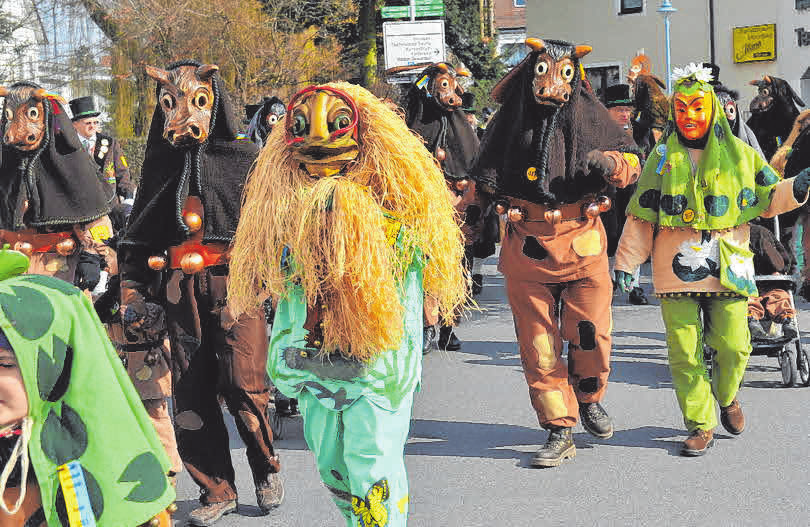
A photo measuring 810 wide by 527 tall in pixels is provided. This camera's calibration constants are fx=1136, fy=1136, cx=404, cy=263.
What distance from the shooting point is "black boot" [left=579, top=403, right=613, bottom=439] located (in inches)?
257

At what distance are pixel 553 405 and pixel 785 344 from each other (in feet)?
8.31

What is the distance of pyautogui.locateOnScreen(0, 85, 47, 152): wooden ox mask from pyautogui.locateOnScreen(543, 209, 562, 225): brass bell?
9.44ft

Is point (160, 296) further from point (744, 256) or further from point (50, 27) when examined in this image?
point (50, 27)

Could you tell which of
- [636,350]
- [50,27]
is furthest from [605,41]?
[636,350]

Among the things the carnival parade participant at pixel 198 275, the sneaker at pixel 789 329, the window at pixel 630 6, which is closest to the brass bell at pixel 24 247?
the carnival parade participant at pixel 198 275

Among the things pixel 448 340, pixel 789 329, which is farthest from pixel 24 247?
pixel 789 329

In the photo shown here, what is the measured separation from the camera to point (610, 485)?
5.88 meters

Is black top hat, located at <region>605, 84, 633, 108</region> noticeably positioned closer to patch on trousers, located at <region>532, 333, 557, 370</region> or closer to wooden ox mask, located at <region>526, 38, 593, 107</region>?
wooden ox mask, located at <region>526, 38, 593, 107</region>

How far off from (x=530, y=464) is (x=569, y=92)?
2.06 metres

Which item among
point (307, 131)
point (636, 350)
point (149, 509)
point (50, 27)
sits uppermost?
point (50, 27)

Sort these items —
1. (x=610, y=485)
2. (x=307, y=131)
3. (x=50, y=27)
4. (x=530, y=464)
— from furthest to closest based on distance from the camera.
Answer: (x=50, y=27)
(x=530, y=464)
(x=610, y=485)
(x=307, y=131)

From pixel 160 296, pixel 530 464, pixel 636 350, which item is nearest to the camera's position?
pixel 160 296

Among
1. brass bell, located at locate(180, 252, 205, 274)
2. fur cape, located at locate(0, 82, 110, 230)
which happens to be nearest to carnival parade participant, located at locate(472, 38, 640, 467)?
brass bell, located at locate(180, 252, 205, 274)

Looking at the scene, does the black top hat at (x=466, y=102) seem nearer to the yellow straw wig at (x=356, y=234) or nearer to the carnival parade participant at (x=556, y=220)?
the carnival parade participant at (x=556, y=220)
